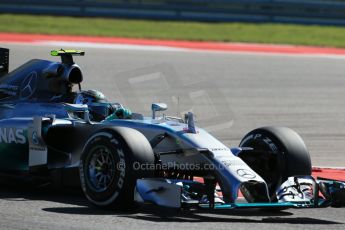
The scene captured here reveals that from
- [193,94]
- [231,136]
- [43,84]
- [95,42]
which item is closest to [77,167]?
[43,84]

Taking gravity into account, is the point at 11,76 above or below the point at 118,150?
above

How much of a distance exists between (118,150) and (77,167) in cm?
→ 82

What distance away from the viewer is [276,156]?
928 centimetres

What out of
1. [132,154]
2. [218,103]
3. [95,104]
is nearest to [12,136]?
[95,104]

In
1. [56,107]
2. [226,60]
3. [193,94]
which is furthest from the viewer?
[226,60]

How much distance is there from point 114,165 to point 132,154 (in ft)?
0.78

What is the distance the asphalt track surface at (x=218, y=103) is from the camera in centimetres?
819

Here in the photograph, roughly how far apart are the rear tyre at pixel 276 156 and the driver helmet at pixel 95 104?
1.51m

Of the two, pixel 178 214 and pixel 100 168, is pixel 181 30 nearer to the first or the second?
pixel 100 168

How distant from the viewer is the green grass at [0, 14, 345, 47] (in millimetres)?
28109

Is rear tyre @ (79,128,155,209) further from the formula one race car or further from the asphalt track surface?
the asphalt track surface

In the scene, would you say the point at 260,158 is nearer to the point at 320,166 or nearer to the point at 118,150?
the point at 118,150

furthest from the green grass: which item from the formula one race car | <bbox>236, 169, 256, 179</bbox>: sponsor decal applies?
<bbox>236, 169, 256, 179</bbox>: sponsor decal

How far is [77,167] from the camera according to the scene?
9.15 m
